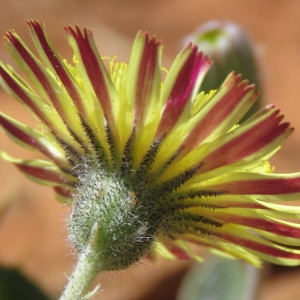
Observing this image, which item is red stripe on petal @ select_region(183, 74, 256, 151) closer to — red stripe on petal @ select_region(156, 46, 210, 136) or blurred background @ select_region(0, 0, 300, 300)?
red stripe on petal @ select_region(156, 46, 210, 136)

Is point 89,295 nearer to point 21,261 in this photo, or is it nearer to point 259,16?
point 21,261

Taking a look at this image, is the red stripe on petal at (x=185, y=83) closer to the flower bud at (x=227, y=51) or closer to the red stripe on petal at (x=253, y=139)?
the red stripe on petal at (x=253, y=139)

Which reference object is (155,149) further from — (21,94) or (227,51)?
(227,51)

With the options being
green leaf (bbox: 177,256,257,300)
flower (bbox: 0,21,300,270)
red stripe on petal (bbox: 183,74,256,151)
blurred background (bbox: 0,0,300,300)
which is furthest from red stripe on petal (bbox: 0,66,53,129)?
blurred background (bbox: 0,0,300,300)

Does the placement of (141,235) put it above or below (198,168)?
below

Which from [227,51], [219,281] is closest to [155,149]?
[227,51]

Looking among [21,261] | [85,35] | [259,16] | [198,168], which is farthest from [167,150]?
[259,16]

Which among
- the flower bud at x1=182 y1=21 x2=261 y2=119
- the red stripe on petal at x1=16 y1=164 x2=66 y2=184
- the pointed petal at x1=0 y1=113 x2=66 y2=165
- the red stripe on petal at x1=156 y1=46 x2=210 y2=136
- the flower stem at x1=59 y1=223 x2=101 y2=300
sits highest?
the flower bud at x1=182 y1=21 x2=261 y2=119
